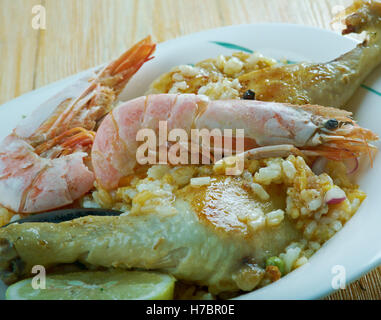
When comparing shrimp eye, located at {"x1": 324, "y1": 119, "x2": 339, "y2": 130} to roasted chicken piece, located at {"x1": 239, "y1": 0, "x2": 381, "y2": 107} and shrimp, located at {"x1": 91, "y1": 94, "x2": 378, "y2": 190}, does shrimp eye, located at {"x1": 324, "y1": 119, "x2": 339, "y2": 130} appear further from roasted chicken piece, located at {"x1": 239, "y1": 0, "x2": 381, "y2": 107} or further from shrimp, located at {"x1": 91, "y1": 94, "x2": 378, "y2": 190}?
roasted chicken piece, located at {"x1": 239, "y1": 0, "x2": 381, "y2": 107}

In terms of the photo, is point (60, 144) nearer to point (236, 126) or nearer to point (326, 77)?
point (236, 126)

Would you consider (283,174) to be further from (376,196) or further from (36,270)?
(36,270)

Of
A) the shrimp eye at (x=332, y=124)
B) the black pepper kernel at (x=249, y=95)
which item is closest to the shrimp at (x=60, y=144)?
the black pepper kernel at (x=249, y=95)

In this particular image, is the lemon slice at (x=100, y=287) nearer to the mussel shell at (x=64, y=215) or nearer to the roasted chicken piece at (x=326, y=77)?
the mussel shell at (x=64, y=215)

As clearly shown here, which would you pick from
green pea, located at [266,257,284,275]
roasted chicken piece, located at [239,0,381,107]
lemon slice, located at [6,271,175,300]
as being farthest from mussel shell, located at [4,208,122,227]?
roasted chicken piece, located at [239,0,381,107]

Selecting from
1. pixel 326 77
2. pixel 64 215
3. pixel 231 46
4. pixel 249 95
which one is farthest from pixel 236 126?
pixel 231 46

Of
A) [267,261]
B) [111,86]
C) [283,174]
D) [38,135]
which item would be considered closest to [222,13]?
[111,86]
